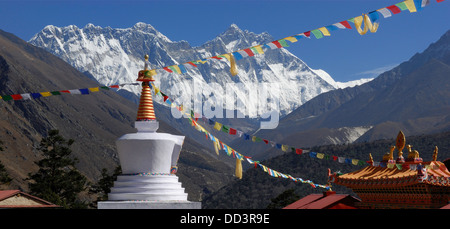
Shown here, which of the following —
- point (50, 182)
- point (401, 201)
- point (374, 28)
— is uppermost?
point (50, 182)

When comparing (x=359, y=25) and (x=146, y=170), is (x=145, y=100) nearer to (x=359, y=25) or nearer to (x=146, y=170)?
(x=146, y=170)

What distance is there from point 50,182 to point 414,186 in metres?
39.9

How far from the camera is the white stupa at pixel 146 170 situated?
18.5 meters

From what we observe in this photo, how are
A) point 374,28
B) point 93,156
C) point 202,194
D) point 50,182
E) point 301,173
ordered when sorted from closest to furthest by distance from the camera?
point 374,28 → point 50,182 → point 301,173 → point 93,156 → point 202,194

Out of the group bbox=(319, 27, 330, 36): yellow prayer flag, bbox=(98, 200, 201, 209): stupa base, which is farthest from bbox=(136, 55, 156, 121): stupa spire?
bbox=(319, 27, 330, 36): yellow prayer flag

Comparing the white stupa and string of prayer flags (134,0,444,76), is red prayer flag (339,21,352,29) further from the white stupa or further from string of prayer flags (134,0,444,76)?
the white stupa

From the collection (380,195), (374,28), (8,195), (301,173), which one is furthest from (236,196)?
(374,28)

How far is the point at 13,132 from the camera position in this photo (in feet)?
498

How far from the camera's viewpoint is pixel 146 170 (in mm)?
19234

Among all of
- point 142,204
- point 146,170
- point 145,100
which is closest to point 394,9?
point 145,100

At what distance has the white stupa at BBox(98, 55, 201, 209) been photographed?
18.5 metres

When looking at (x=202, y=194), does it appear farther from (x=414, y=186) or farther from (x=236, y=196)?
(x=414, y=186)

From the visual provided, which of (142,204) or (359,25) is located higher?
(359,25)
